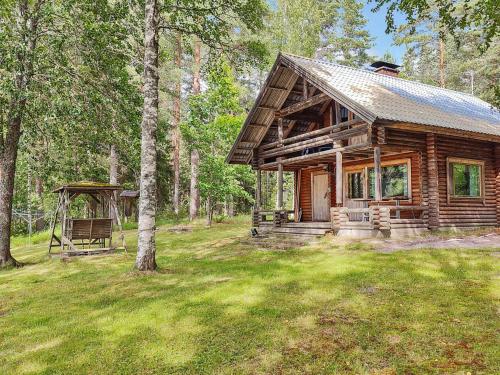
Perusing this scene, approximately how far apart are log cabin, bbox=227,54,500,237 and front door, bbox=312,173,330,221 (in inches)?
1.9

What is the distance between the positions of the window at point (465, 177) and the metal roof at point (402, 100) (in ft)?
4.71

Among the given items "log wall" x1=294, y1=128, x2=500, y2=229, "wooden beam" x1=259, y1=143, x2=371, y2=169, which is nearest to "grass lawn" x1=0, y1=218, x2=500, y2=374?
"wooden beam" x1=259, y1=143, x2=371, y2=169

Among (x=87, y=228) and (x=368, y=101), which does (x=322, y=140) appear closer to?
(x=368, y=101)

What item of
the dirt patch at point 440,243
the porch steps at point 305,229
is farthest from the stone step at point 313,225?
the dirt patch at point 440,243

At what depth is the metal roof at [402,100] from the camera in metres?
13.2

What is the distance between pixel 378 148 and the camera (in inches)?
505

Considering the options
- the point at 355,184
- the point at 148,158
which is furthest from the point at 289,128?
the point at 148,158

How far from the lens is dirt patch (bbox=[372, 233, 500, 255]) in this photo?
10344 millimetres

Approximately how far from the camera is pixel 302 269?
8.68 m

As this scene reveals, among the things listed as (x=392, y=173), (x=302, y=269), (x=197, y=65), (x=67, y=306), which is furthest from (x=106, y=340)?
(x=197, y=65)

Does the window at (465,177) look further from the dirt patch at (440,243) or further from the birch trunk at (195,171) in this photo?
the birch trunk at (195,171)

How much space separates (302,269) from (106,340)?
474 centimetres

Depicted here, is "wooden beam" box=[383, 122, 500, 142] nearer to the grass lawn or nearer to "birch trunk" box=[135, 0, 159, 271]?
the grass lawn

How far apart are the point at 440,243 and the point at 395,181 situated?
5.13 m
